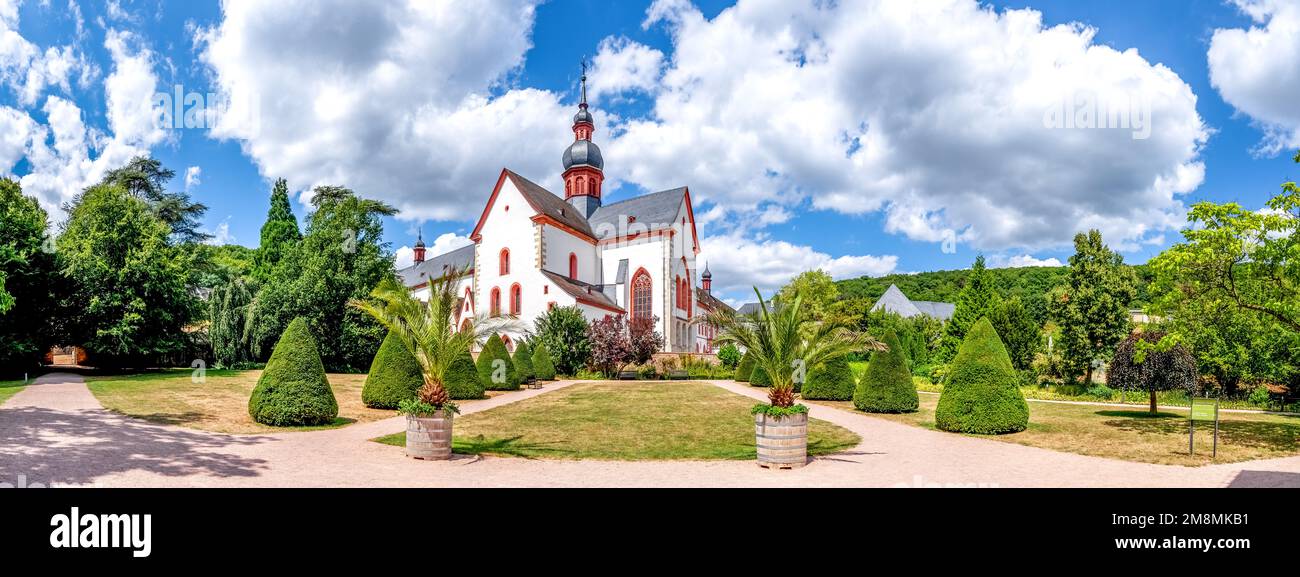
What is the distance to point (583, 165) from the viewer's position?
51656 millimetres

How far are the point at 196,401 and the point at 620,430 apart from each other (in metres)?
12.2

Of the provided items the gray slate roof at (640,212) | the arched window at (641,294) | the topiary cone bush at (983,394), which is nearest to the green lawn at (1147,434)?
the topiary cone bush at (983,394)

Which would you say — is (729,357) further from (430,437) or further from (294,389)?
(430,437)

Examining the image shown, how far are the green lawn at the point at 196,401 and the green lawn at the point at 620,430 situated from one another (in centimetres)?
337

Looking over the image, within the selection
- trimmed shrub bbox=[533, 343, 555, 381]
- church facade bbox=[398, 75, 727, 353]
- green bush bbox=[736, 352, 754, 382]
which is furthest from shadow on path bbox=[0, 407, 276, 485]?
church facade bbox=[398, 75, 727, 353]

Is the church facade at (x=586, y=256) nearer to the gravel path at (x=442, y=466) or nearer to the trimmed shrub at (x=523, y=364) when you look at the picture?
the trimmed shrub at (x=523, y=364)

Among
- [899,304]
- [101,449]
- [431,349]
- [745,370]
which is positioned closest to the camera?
[101,449]

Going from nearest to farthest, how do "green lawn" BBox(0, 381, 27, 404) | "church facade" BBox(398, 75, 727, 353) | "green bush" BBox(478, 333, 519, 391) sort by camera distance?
"green lawn" BBox(0, 381, 27, 404) → "green bush" BBox(478, 333, 519, 391) → "church facade" BBox(398, 75, 727, 353)

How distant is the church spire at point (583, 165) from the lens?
169ft

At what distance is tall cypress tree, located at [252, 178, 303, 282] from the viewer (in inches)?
1877

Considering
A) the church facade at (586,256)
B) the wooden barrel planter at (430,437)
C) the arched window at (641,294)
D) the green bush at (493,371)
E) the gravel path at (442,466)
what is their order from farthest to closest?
1. the arched window at (641,294)
2. the church facade at (586,256)
3. the green bush at (493,371)
4. the wooden barrel planter at (430,437)
5. the gravel path at (442,466)

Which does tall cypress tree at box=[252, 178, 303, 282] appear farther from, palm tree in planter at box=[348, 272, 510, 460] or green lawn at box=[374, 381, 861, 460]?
palm tree in planter at box=[348, 272, 510, 460]

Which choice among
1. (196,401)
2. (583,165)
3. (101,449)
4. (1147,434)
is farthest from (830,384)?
(583,165)

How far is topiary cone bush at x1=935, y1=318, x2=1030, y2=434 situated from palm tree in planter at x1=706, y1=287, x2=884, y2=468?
14.6 feet
